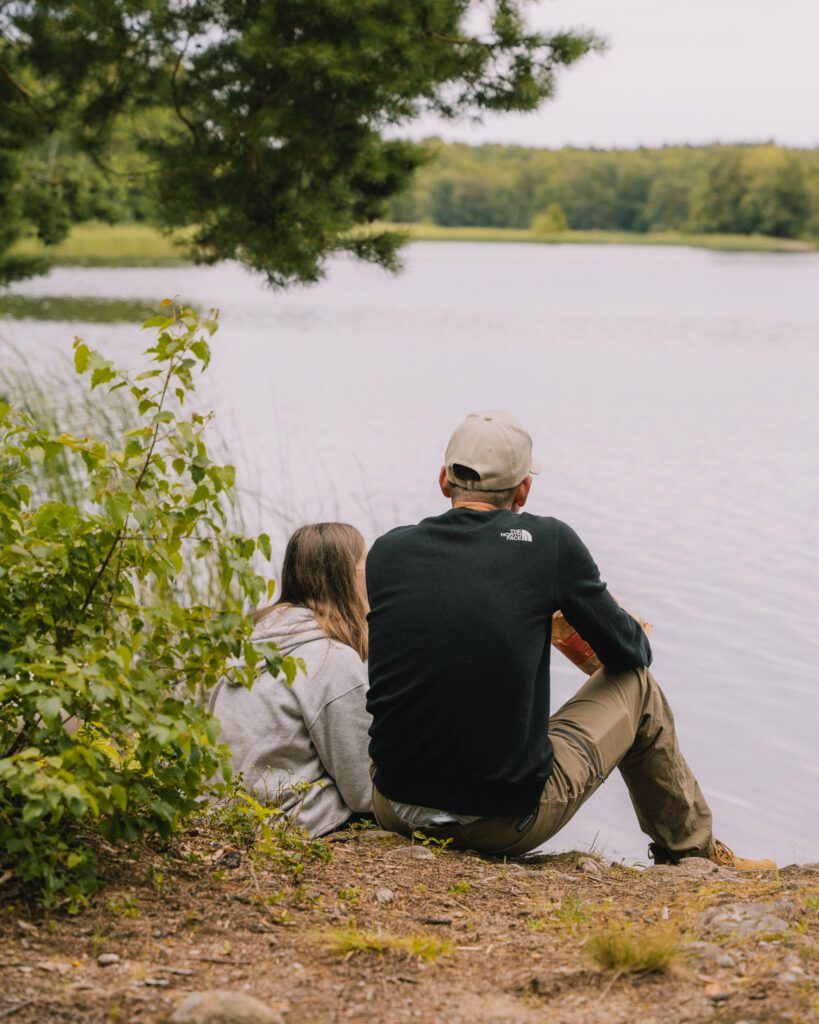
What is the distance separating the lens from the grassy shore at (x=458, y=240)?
1918 inches

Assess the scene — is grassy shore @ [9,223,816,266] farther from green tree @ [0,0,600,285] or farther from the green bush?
the green bush

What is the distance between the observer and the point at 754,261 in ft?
214

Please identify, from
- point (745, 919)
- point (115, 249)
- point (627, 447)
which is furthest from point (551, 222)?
point (745, 919)

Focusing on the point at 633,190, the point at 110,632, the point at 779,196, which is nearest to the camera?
the point at 110,632

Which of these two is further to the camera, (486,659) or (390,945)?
(486,659)

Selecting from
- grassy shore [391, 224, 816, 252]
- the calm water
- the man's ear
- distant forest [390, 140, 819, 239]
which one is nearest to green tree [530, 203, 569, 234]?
distant forest [390, 140, 819, 239]

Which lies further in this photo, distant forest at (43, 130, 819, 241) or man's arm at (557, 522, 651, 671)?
distant forest at (43, 130, 819, 241)

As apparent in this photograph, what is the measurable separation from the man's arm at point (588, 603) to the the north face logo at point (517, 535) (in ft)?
0.27

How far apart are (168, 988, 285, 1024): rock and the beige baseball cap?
162 cm

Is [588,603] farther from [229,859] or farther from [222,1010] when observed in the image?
[222,1010]

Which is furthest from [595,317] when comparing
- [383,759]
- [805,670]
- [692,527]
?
[383,759]

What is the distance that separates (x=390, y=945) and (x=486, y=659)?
0.83 metres

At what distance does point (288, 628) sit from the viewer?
11.7ft

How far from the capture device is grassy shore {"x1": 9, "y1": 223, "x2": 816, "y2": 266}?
48.7 metres
